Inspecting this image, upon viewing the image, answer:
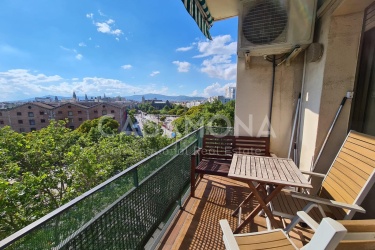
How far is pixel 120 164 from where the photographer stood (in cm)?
1304

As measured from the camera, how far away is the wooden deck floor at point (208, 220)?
1.90 m

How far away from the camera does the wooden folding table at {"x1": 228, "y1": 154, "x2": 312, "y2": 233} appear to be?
1.69m

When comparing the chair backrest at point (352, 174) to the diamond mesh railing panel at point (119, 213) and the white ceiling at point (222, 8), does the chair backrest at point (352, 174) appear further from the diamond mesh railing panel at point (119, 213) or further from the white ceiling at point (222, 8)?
the white ceiling at point (222, 8)

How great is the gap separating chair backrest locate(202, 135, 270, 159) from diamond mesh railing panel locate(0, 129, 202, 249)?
99cm

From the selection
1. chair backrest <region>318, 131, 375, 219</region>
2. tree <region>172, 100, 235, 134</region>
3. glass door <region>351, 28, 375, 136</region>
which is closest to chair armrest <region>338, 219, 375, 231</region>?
chair backrest <region>318, 131, 375, 219</region>

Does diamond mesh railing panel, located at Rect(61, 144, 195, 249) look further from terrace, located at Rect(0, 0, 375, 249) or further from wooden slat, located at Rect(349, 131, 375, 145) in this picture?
wooden slat, located at Rect(349, 131, 375, 145)

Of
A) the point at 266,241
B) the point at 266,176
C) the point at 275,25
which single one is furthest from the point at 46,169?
the point at 275,25

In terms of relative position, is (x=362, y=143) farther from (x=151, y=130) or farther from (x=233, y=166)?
(x=151, y=130)

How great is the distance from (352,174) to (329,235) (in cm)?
137

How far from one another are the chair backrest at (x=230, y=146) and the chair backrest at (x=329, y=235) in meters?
2.43

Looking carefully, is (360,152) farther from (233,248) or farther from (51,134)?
(51,134)

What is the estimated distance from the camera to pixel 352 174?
166cm

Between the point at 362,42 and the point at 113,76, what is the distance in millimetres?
85985

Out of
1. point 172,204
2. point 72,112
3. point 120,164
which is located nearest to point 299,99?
point 172,204
